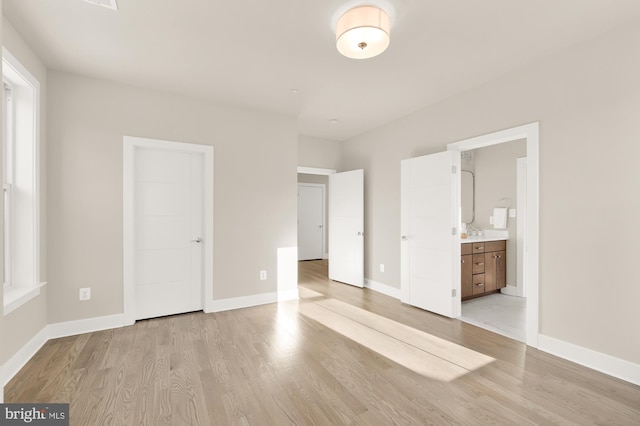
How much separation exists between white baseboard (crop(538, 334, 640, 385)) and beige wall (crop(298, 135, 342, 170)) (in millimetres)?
3958

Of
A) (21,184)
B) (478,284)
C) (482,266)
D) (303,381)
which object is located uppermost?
(21,184)

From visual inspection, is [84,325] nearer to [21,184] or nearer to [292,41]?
[21,184]

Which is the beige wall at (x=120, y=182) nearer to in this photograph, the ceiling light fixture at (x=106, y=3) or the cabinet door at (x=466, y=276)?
the ceiling light fixture at (x=106, y=3)

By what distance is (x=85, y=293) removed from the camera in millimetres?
3307

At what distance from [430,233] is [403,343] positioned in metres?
1.48

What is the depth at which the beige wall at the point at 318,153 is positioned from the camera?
5516mm

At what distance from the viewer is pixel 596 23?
97.1 inches

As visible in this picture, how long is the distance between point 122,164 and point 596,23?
4.46 meters

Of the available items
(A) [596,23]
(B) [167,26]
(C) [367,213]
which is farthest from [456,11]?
(C) [367,213]

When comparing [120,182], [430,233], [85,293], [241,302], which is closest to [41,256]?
[85,293]

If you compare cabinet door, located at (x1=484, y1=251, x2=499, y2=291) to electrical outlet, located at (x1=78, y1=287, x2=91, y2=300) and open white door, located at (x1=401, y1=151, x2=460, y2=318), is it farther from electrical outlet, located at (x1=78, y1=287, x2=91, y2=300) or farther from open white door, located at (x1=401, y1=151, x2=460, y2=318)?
electrical outlet, located at (x1=78, y1=287, x2=91, y2=300)

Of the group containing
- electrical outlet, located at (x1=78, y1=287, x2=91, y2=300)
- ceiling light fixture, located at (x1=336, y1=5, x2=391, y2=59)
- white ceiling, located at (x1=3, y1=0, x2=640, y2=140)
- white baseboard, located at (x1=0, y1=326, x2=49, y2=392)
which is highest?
white ceiling, located at (x1=3, y1=0, x2=640, y2=140)

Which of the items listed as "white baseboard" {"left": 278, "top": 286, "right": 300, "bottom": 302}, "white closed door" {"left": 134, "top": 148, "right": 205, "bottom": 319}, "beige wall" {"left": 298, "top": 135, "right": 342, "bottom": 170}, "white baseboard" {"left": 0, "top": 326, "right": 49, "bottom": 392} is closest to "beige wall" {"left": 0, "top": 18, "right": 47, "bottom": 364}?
"white baseboard" {"left": 0, "top": 326, "right": 49, "bottom": 392}

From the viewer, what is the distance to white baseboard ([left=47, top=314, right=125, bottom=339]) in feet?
10.4
